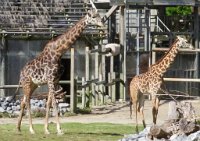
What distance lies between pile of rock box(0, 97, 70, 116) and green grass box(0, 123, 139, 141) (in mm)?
3709

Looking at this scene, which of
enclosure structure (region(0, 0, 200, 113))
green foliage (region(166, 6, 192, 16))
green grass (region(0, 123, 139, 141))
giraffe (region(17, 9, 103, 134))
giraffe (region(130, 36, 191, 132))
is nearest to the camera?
green grass (region(0, 123, 139, 141))

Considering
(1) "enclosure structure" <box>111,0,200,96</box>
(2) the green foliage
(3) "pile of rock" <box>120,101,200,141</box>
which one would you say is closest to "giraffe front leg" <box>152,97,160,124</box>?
(3) "pile of rock" <box>120,101,200,141</box>

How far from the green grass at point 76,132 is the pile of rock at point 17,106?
371 centimetres

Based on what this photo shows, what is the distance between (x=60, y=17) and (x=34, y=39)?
2258mm

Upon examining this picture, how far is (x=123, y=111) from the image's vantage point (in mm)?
24031

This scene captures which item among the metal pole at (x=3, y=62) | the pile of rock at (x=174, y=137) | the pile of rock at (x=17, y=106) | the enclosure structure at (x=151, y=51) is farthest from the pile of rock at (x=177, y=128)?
the metal pole at (x=3, y=62)

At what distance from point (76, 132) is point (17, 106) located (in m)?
7.32

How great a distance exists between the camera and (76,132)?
16.7 metres

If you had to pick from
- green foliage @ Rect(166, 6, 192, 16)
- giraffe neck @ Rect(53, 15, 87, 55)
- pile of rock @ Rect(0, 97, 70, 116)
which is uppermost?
green foliage @ Rect(166, 6, 192, 16)

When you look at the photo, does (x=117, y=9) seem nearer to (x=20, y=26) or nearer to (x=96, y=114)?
(x=20, y=26)

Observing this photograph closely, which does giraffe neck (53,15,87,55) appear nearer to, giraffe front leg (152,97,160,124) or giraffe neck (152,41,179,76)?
giraffe neck (152,41,179,76)

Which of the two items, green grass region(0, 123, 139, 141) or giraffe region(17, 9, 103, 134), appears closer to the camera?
green grass region(0, 123, 139, 141)

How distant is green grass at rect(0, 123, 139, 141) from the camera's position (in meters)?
15.1

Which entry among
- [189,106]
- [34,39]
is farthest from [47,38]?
[189,106]
